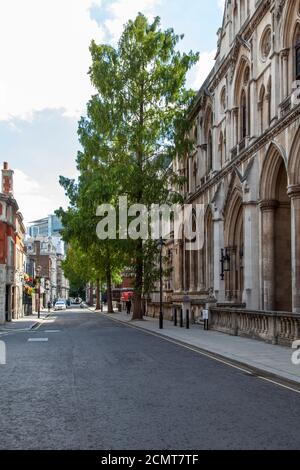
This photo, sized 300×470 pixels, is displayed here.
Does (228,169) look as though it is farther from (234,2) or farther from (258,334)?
(258,334)

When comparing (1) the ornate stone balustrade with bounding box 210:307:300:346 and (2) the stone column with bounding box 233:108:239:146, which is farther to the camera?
(2) the stone column with bounding box 233:108:239:146

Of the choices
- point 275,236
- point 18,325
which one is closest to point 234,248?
point 275,236

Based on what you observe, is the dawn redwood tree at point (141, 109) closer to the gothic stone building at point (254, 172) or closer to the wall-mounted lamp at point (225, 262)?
the gothic stone building at point (254, 172)

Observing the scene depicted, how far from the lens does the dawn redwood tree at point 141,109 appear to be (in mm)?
36625

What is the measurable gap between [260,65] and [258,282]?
402 inches

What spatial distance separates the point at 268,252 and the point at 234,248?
710cm

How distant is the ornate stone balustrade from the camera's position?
1794 cm

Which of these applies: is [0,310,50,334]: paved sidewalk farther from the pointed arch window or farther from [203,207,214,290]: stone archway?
the pointed arch window

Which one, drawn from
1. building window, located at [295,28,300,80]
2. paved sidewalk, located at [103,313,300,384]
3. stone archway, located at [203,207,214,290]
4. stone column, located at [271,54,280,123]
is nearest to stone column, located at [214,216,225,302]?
stone archway, located at [203,207,214,290]

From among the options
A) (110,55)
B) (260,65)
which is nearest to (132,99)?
(110,55)

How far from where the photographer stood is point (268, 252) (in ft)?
87.6

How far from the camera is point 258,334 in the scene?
20844mm

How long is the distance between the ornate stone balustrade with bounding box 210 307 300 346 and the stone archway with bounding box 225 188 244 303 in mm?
5819

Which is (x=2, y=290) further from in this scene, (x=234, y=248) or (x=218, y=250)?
(x=234, y=248)
